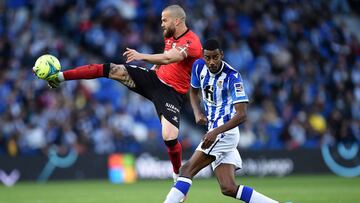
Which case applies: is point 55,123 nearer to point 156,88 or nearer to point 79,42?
point 79,42

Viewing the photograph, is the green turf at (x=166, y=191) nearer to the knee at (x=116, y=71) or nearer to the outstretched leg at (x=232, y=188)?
the knee at (x=116, y=71)

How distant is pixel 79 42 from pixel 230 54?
15.1 feet

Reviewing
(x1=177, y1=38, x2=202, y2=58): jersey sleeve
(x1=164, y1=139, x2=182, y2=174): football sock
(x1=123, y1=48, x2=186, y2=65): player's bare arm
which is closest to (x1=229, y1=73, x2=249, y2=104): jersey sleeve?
(x1=123, y1=48, x2=186, y2=65): player's bare arm

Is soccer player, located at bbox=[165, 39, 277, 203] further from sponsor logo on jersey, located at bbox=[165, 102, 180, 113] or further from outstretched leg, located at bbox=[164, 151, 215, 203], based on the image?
sponsor logo on jersey, located at bbox=[165, 102, 180, 113]

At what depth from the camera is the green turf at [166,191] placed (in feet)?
45.2

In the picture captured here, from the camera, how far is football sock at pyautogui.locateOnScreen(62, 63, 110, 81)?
34.6ft

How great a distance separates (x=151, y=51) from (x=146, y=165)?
13.1ft

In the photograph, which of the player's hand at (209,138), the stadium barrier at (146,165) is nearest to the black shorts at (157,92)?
the player's hand at (209,138)

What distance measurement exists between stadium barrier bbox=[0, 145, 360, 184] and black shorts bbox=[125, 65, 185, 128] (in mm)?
8740

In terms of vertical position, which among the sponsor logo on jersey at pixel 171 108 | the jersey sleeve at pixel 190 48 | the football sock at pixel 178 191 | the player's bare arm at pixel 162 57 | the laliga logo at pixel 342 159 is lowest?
the laliga logo at pixel 342 159

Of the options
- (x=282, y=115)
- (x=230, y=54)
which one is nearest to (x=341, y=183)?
(x=282, y=115)

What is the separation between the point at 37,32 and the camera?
2269 centimetres

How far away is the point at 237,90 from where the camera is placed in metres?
9.41

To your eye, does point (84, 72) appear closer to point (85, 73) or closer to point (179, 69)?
point (85, 73)
